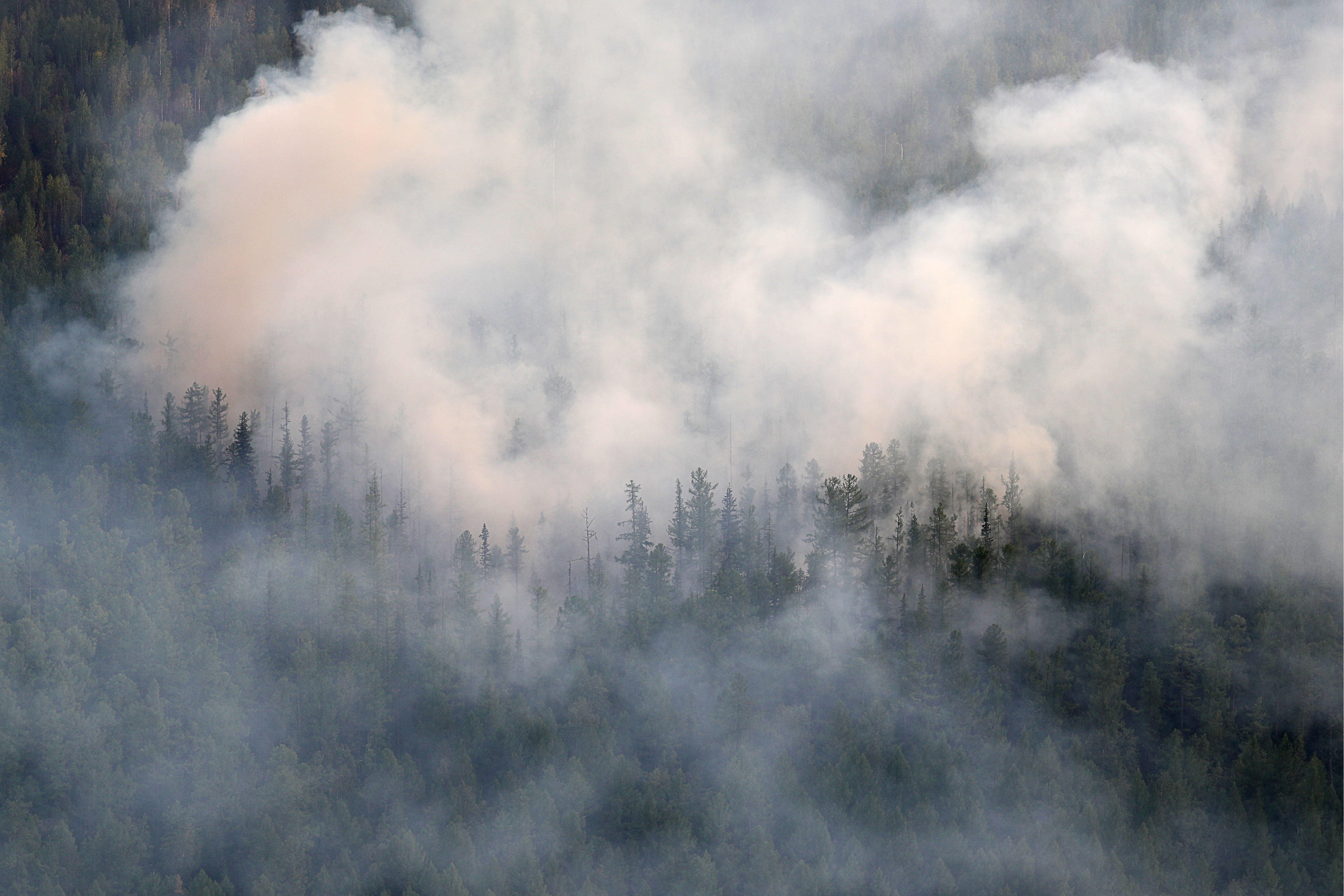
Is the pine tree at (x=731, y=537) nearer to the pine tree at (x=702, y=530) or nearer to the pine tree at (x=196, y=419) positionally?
the pine tree at (x=702, y=530)

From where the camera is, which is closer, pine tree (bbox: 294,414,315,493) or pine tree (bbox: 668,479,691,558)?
pine tree (bbox: 668,479,691,558)

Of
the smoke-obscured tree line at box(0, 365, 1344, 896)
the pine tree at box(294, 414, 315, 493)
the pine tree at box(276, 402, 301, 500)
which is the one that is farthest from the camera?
the pine tree at box(294, 414, 315, 493)

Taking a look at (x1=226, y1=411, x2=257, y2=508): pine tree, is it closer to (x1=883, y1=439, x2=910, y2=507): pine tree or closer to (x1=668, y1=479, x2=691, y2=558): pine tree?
(x1=668, y1=479, x2=691, y2=558): pine tree

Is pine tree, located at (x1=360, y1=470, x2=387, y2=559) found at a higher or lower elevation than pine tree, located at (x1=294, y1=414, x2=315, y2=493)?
lower

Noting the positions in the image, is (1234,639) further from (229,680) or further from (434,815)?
(229,680)

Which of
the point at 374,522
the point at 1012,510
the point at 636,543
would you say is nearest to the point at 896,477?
the point at 1012,510

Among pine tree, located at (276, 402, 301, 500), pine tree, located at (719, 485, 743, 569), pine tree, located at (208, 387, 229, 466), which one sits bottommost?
pine tree, located at (719, 485, 743, 569)

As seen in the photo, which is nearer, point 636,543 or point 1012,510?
point 636,543

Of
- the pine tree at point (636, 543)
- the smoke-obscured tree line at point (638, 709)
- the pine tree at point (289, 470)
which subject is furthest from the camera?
Answer: the pine tree at point (289, 470)

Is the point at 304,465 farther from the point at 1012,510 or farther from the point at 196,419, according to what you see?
the point at 1012,510

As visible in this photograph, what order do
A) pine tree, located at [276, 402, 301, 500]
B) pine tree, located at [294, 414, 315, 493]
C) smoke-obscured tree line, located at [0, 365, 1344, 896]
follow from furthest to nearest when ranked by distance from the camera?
1. pine tree, located at [294, 414, 315, 493]
2. pine tree, located at [276, 402, 301, 500]
3. smoke-obscured tree line, located at [0, 365, 1344, 896]

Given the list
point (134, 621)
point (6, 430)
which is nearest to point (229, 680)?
point (134, 621)

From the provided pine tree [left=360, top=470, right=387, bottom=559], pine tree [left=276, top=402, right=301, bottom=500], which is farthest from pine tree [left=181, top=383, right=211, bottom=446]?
pine tree [left=360, top=470, right=387, bottom=559]

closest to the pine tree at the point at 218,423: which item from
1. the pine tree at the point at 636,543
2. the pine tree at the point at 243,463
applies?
the pine tree at the point at 243,463
